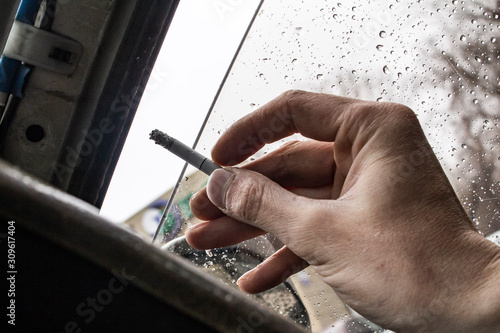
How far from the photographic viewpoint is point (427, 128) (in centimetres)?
101

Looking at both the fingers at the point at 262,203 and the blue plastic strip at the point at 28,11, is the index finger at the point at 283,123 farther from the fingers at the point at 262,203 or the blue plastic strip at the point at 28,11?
the blue plastic strip at the point at 28,11

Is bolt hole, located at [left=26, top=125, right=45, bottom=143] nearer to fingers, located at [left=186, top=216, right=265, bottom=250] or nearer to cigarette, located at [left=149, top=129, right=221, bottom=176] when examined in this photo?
Result: cigarette, located at [left=149, top=129, right=221, bottom=176]

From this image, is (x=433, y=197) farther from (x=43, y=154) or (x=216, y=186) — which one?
(x=43, y=154)

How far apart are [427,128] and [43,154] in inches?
38.9

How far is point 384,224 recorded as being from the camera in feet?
2.26

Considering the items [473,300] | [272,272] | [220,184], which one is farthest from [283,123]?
[473,300]

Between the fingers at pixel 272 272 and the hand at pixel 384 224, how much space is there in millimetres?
233

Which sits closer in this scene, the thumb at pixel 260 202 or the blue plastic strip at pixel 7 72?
the thumb at pixel 260 202

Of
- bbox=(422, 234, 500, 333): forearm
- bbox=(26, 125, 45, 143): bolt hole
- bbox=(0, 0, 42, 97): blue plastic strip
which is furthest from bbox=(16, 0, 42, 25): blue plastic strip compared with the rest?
bbox=(422, 234, 500, 333): forearm

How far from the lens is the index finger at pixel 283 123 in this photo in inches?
35.0

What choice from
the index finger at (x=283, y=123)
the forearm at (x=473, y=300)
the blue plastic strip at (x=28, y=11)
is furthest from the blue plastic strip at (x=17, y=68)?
the forearm at (x=473, y=300)

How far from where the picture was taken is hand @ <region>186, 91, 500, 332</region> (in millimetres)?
657

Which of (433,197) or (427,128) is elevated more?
(427,128)

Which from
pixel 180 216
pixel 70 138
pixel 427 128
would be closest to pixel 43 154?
pixel 70 138
